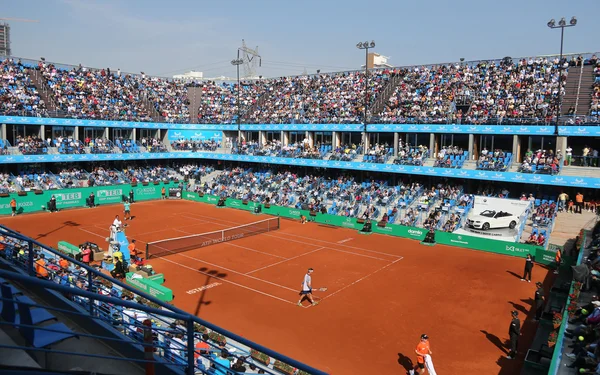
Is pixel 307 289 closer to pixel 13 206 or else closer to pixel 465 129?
pixel 465 129

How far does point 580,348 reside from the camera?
1318 centimetres

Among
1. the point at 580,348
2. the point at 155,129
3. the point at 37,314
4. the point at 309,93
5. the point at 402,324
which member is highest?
the point at 309,93

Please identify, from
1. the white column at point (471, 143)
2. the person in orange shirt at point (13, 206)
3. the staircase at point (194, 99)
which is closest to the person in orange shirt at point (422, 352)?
the white column at point (471, 143)

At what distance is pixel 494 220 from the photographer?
107 feet

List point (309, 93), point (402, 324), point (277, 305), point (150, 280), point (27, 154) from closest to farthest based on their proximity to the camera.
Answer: point (402, 324)
point (277, 305)
point (150, 280)
point (27, 154)
point (309, 93)

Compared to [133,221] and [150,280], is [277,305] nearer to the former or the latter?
[150,280]

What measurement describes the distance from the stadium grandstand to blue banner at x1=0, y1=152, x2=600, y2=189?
130 mm

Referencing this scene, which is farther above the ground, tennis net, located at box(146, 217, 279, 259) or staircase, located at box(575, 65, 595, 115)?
staircase, located at box(575, 65, 595, 115)

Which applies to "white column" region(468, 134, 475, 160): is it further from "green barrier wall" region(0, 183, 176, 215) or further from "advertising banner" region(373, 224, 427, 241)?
"green barrier wall" region(0, 183, 176, 215)

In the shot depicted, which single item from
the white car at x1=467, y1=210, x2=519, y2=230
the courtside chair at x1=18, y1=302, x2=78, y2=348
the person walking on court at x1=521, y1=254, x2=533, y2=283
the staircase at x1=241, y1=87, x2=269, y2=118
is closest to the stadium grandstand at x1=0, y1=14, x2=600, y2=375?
the white car at x1=467, y1=210, x2=519, y2=230

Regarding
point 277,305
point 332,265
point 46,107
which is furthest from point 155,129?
point 277,305

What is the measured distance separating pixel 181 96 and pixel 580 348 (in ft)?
205

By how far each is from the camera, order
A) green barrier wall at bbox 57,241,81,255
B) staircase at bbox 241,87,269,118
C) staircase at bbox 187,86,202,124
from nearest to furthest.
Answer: green barrier wall at bbox 57,241,81,255, staircase at bbox 241,87,269,118, staircase at bbox 187,86,202,124

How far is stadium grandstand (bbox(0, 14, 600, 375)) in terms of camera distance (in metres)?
21.6
